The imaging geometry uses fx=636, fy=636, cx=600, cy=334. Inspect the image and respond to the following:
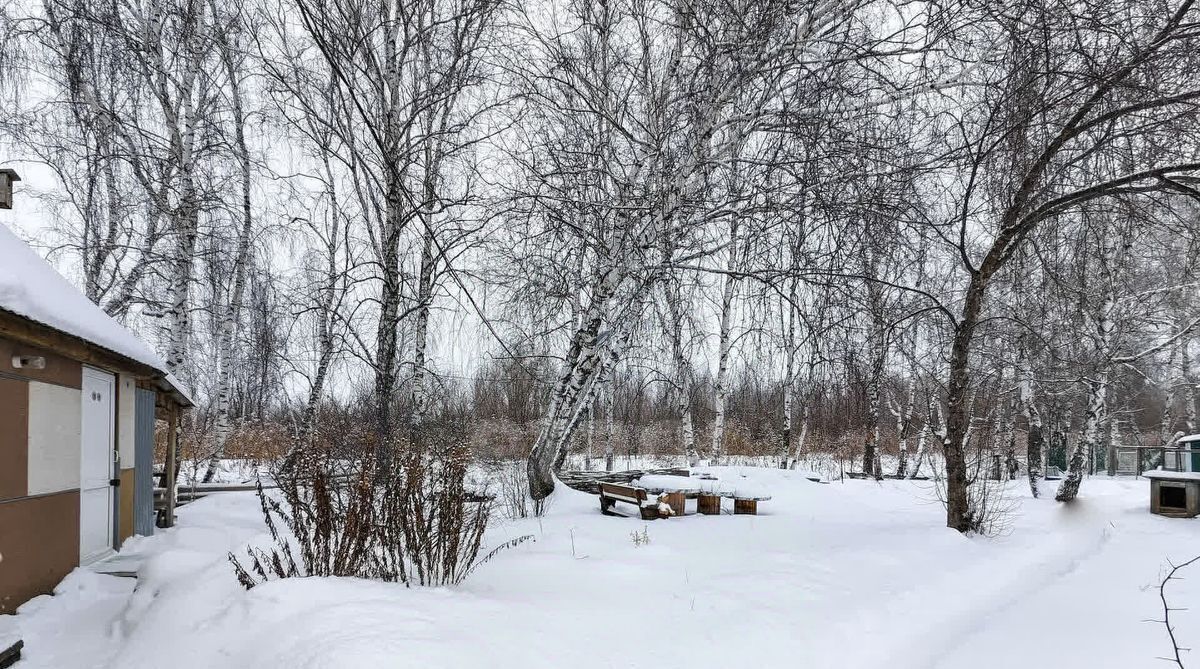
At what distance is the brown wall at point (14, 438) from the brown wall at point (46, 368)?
0.10 meters

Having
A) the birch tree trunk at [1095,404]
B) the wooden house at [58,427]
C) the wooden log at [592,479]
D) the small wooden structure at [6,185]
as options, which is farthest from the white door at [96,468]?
the birch tree trunk at [1095,404]

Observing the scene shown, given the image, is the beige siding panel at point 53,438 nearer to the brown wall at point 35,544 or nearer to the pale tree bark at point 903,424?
the brown wall at point 35,544

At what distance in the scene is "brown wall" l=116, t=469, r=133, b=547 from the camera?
774cm

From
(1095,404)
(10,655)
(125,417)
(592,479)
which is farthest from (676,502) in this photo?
(1095,404)

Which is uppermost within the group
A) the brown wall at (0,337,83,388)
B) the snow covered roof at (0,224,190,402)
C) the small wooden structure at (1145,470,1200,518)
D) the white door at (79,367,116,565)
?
the snow covered roof at (0,224,190,402)

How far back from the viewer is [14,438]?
5.39m

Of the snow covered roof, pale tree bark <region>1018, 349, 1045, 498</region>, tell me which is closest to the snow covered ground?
the snow covered roof

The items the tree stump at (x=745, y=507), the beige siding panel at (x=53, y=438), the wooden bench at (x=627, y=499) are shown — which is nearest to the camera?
the beige siding panel at (x=53, y=438)

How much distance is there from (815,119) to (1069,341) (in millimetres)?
10318

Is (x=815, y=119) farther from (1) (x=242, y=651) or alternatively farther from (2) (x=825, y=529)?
(1) (x=242, y=651)

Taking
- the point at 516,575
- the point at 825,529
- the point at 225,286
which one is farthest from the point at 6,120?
the point at 825,529

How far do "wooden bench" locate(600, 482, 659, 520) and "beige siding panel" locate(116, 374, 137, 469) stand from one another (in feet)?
20.0

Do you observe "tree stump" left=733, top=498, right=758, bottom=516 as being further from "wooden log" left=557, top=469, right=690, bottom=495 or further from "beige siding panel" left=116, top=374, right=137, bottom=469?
"beige siding panel" left=116, top=374, right=137, bottom=469

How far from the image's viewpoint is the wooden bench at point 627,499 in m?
8.52
